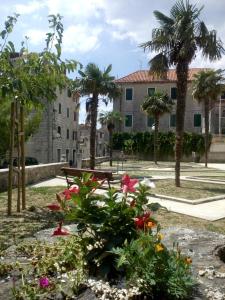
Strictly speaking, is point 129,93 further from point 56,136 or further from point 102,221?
point 102,221

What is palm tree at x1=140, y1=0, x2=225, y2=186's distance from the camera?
1593 cm

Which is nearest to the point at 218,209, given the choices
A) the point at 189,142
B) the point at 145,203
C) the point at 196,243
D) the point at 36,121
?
the point at 196,243

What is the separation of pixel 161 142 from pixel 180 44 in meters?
36.0

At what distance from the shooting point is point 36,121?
31.5m

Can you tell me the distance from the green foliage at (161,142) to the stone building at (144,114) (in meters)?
4.21

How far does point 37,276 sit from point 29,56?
5551 millimetres

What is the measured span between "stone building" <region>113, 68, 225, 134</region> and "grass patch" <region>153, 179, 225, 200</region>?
39.6m

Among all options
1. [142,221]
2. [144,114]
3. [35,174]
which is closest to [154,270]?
[142,221]

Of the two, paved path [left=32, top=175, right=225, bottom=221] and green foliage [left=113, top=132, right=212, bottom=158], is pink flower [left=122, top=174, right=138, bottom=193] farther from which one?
green foliage [left=113, top=132, right=212, bottom=158]

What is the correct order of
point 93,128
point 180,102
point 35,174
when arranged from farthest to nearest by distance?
point 93,128 < point 35,174 < point 180,102

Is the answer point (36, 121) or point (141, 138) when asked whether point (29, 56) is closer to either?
point (36, 121)

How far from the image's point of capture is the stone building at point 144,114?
184 feet

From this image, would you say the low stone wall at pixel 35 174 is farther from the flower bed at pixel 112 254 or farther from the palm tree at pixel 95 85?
the flower bed at pixel 112 254

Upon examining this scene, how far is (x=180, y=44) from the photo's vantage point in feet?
53.2
